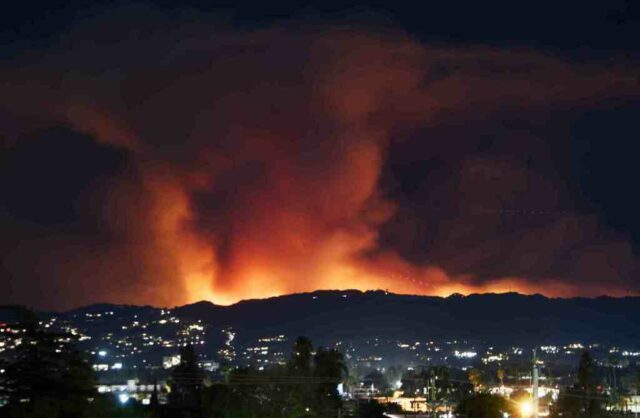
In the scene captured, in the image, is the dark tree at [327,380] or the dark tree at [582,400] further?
the dark tree at [582,400]

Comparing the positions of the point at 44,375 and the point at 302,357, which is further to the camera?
the point at 302,357

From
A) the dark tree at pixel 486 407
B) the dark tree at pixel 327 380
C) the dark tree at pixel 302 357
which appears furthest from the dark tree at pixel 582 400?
the dark tree at pixel 302 357

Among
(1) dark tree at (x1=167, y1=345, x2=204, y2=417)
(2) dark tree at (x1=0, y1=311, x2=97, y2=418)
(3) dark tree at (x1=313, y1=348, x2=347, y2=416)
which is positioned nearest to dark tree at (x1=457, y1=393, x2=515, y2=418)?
(3) dark tree at (x1=313, y1=348, x2=347, y2=416)

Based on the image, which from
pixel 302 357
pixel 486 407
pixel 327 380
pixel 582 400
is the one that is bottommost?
pixel 486 407

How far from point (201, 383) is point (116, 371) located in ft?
50.9

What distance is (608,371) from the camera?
394 feet

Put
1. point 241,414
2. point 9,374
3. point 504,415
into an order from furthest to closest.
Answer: point 504,415 < point 241,414 < point 9,374

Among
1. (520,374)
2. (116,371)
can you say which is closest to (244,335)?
(520,374)

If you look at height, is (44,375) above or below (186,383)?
below

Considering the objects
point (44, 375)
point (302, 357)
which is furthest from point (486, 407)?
point (44, 375)

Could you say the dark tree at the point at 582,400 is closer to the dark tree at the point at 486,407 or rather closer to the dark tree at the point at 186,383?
the dark tree at the point at 486,407

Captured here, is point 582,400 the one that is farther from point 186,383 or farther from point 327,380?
point 186,383

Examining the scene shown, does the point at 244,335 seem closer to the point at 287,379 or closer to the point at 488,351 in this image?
the point at 488,351

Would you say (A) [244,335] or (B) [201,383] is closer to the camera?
(B) [201,383]
